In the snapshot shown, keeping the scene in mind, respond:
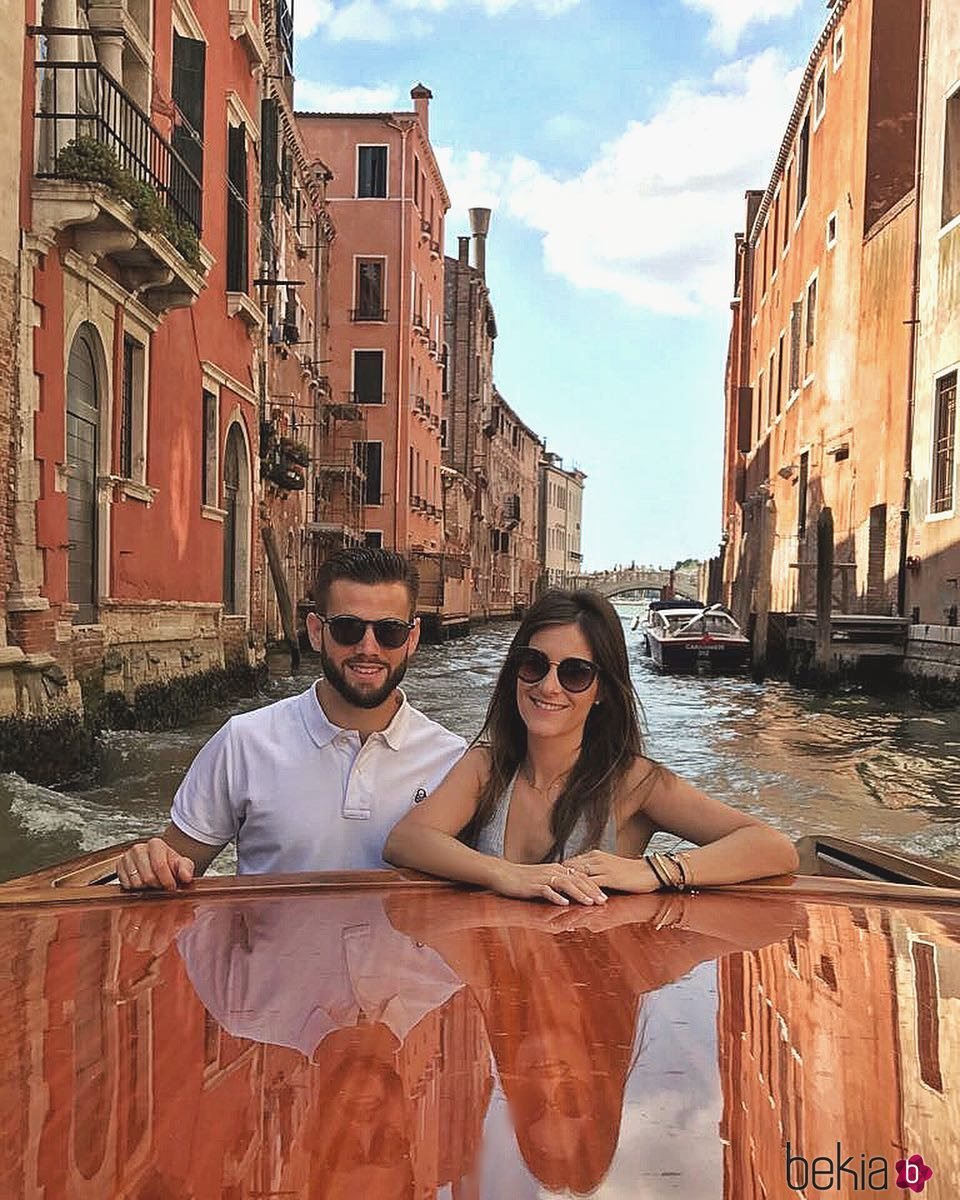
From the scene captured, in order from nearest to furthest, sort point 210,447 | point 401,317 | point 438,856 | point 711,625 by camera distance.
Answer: point 438,856
point 210,447
point 711,625
point 401,317

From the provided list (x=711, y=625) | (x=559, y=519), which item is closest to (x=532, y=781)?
(x=711, y=625)

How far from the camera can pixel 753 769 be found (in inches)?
406

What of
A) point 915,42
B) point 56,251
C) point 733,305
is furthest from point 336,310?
point 56,251

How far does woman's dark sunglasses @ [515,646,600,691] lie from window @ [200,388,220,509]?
10.4 meters

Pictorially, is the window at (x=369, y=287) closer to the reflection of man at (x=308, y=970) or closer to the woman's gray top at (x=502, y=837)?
the woman's gray top at (x=502, y=837)

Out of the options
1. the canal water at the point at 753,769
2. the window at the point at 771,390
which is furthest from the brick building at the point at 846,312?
the canal water at the point at 753,769

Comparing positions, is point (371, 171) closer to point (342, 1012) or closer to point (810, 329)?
point (810, 329)

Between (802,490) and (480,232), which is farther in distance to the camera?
(480,232)

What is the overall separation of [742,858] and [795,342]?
21.5 m

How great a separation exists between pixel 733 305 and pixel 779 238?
12.3m

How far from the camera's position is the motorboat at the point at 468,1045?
1006 millimetres

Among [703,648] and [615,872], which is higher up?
[615,872]

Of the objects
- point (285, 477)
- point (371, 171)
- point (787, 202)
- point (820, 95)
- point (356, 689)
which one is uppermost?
point (371, 171)

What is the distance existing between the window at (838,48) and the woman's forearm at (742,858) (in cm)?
1911
